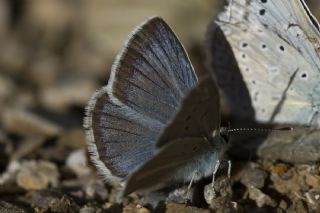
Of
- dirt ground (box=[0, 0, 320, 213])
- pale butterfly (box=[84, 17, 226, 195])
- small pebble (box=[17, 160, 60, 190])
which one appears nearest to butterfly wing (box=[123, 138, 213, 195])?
pale butterfly (box=[84, 17, 226, 195])

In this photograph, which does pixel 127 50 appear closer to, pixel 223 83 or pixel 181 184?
pixel 181 184

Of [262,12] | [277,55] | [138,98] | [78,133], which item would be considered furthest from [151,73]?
[78,133]

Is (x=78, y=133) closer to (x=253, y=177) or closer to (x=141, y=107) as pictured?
(x=141, y=107)

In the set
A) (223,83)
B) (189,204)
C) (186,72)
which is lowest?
(189,204)

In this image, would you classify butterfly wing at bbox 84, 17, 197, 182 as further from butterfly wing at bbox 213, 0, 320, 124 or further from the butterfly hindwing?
butterfly wing at bbox 213, 0, 320, 124

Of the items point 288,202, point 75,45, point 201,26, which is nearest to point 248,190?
point 288,202

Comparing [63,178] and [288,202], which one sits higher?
[63,178]
